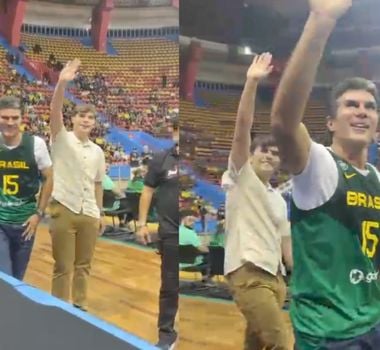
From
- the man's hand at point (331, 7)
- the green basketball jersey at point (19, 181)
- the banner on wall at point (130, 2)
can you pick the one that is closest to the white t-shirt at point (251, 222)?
the man's hand at point (331, 7)

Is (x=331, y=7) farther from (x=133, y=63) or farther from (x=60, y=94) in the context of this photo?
(x=60, y=94)

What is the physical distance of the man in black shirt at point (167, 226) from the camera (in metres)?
2.23

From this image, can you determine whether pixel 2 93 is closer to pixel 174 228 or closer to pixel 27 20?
pixel 27 20

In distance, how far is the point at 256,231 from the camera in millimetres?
1868

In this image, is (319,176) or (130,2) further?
(130,2)

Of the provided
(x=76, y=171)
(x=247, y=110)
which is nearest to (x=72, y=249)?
(x=76, y=171)

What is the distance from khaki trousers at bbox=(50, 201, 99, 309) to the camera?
2.69 metres

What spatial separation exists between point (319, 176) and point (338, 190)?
0.20 feet

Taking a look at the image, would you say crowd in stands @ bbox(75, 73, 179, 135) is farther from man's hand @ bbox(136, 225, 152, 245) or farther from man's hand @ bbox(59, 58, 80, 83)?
man's hand @ bbox(136, 225, 152, 245)

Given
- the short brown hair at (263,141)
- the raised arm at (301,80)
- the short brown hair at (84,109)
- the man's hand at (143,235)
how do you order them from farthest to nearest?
the short brown hair at (84,109), the man's hand at (143,235), the short brown hair at (263,141), the raised arm at (301,80)

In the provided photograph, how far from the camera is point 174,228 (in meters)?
2.25

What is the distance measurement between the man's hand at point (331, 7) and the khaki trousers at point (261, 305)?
0.74 meters

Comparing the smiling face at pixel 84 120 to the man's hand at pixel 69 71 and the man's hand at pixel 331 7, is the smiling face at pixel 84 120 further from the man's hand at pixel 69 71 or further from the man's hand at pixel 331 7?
the man's hand at pixel 331 7

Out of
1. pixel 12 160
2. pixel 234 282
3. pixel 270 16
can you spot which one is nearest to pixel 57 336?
pixel 234 282
